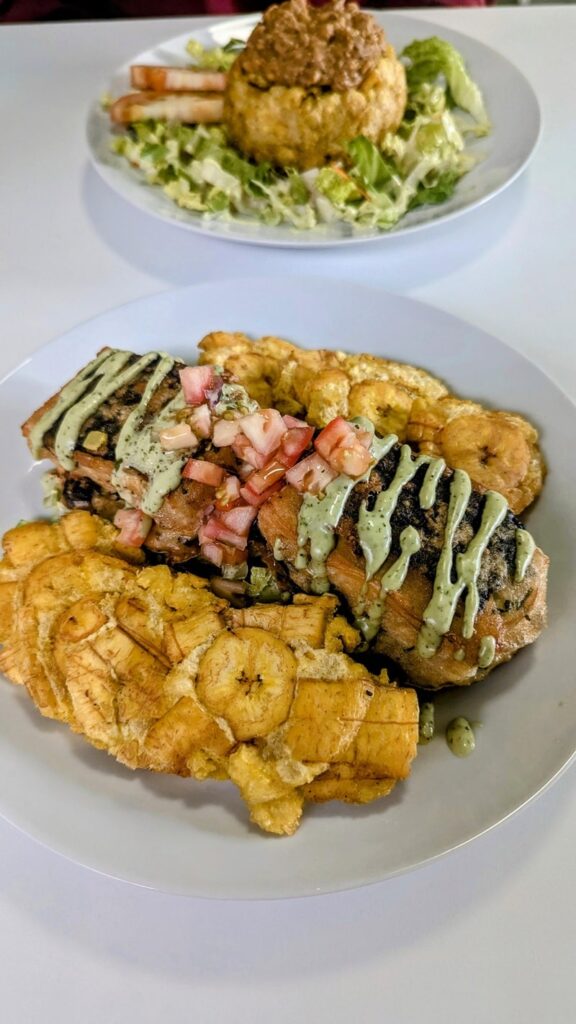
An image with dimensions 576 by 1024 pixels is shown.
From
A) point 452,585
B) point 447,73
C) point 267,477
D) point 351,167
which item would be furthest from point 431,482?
point 447,73

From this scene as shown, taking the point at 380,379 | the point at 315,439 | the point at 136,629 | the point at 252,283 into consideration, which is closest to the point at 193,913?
the point at 136,629

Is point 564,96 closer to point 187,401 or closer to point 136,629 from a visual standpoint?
point 187,401

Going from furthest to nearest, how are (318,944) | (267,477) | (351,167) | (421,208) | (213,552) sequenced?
(351,167), (421,208), (213,552), (267,477), (318,944)

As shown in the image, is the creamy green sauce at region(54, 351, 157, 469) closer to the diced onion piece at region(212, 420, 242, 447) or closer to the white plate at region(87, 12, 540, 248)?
the diced onion piece at region(212, 420, 242, 447)

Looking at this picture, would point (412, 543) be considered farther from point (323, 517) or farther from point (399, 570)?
point (323, 517)

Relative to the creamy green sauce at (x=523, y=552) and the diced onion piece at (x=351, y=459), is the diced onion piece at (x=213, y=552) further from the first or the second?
the creamy green sauce at (x=523, y=552)

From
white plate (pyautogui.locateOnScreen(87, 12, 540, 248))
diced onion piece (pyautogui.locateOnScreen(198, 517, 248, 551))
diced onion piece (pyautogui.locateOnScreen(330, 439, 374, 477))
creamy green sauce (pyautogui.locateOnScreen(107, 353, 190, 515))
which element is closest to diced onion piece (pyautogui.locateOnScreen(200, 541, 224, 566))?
diced onion piece (pyautogui.locateOnScreen(198, 517, 248, 551))

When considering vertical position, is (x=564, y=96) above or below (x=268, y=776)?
above
